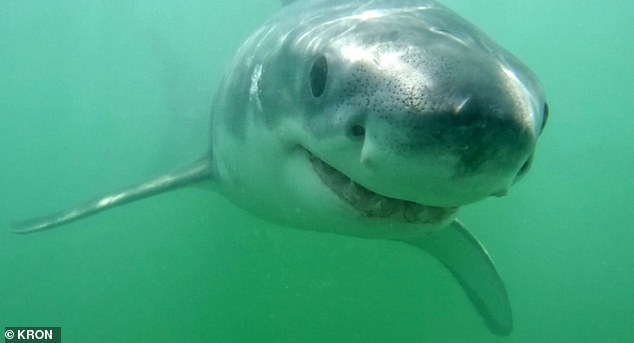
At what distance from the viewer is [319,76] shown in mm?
2064

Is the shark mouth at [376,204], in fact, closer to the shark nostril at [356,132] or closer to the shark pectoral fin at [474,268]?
the shark nostril at [356,132]

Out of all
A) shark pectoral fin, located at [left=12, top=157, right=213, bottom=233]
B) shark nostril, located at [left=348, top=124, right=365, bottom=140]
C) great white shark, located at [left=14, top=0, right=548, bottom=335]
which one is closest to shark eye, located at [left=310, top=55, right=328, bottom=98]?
great white shark, located at [left=14, top=0, right=548, bottom=335]

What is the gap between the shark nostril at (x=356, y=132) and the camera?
1.76 m

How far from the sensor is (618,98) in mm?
25422

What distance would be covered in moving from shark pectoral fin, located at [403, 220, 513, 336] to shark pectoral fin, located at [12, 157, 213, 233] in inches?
69.1

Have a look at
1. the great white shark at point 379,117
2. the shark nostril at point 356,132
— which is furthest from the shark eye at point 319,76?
the shark nostril at point 356,132

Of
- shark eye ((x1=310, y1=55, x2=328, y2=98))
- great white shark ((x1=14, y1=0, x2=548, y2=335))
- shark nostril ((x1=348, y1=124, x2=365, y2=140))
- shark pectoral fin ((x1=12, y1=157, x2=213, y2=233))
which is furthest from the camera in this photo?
shark pectoral fin ((x1=12, y1=157, x2=213, y2=233))

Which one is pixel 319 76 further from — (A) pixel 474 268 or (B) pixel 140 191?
(A) pixel 474 268

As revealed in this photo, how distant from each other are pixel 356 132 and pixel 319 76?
39 cm

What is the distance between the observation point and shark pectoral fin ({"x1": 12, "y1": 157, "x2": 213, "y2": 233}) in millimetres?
4379

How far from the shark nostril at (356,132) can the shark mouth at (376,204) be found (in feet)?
1.12

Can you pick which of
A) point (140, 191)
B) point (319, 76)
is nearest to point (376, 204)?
point (319, 76)

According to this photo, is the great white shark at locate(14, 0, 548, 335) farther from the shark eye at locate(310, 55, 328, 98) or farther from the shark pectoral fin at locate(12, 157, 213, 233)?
the shark pectoral fin at locate(12, 157, 213, 233)

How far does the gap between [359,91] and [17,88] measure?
32.4 metres
